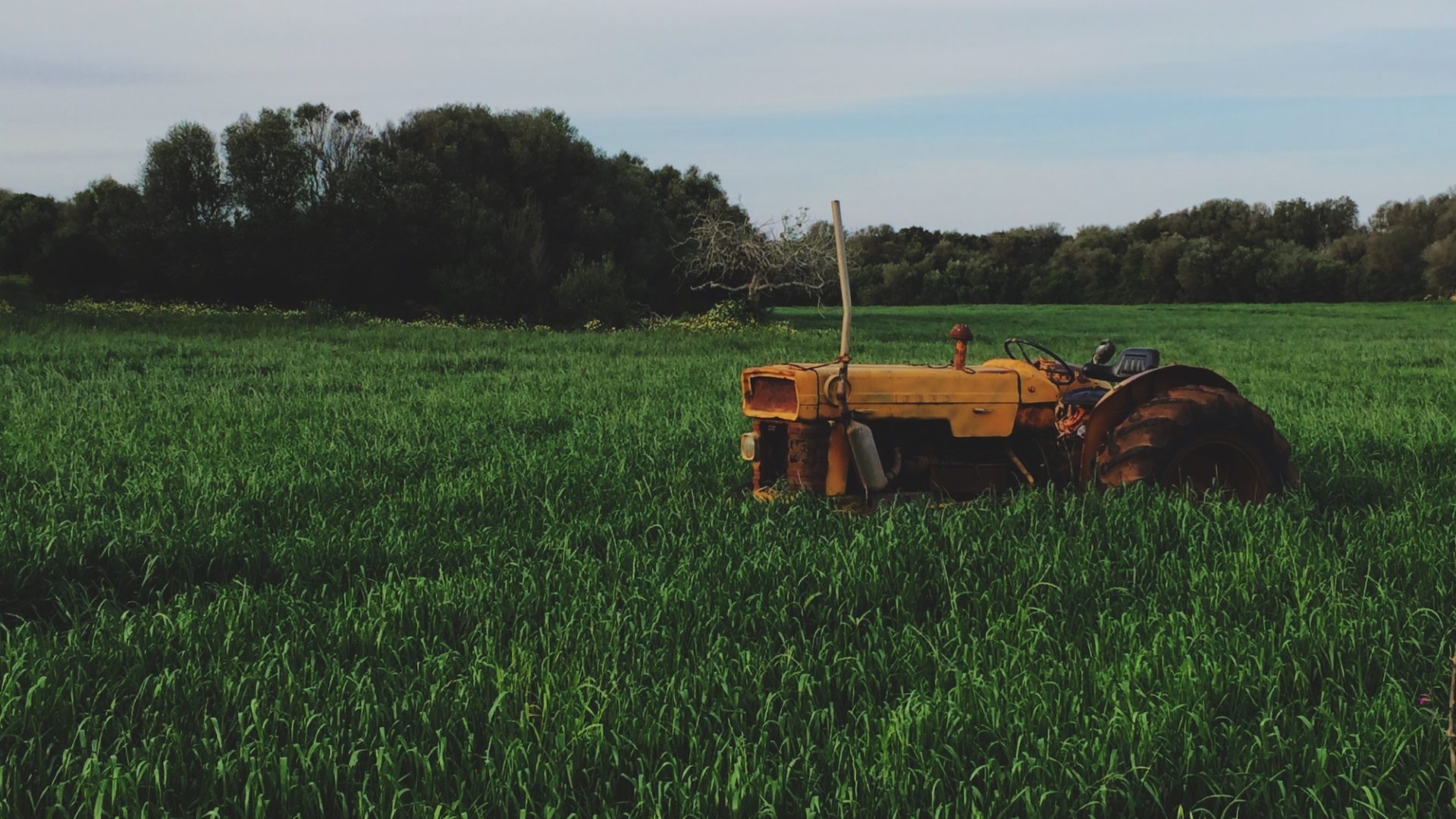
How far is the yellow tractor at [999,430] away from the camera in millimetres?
5211

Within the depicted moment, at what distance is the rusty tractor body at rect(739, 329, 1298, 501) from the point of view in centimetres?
521

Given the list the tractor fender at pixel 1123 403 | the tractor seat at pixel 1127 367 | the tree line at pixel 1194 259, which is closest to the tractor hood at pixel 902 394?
the tractor fender at pixel 1123 403

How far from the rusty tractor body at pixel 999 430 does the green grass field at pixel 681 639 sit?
0.26 metres

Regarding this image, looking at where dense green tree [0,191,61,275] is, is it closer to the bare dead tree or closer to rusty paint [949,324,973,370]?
the bare dead tree

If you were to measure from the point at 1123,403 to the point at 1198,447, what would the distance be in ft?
1.49

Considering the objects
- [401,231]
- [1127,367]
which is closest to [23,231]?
[401,231]

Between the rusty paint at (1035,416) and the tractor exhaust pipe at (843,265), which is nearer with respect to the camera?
the tractor exhaust pipe at (843,265)

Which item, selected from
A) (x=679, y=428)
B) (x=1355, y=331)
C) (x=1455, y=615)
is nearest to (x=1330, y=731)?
(x=1455, y=615)

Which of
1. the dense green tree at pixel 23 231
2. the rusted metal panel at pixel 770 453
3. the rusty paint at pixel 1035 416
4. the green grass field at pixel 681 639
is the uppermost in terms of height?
the dense green tree at pixel 23 231

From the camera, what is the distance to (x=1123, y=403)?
5469 millimetres

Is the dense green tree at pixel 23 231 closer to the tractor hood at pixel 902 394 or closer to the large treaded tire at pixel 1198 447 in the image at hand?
the tractor hood at pixel 902 394

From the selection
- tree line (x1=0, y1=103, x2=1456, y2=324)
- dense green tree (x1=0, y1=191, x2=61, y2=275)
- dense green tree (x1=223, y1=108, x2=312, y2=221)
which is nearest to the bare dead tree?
tree line (x1=0, y1=103, x2=1456, y2=324)

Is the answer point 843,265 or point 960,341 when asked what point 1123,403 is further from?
point 843,265

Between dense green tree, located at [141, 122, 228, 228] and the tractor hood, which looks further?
dense green tree, located at [141, 122, 228, 228]
